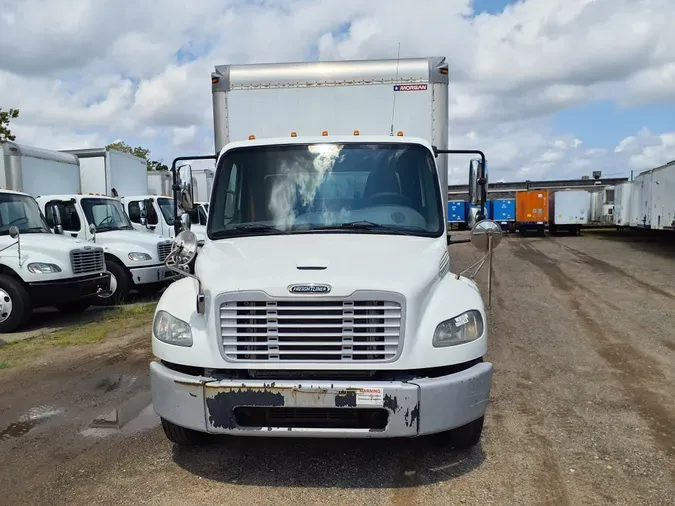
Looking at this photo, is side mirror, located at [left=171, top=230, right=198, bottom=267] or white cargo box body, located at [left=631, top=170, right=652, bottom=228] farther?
white cargo box body, located at [left=631, top=170, right=652, bottom=228]

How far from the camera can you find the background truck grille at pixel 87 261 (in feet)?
30.2

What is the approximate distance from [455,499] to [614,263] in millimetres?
16841

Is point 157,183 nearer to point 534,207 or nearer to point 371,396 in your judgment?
point 371,396

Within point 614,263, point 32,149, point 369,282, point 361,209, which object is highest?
point 32,149

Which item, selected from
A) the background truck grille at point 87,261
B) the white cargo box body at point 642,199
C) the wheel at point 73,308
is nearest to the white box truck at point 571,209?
the white cargo box body at point 642,199

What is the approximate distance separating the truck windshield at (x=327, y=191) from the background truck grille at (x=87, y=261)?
5.15 m

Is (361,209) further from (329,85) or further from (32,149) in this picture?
(32,149)

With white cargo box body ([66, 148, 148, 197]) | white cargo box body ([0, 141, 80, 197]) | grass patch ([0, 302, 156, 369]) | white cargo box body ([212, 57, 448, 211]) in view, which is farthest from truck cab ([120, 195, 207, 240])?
white cargo box body ([212, 57, 448, 211])

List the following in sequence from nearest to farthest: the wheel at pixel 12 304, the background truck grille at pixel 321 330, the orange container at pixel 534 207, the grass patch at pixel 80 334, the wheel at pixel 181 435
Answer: the background truck grille at pixel 321 330 → the wheel at pixel 181 435 → the grass patch at pixel 80 334 → the wheel at pixel 12 304 → the orange container at pixel 534 207

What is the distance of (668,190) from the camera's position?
2144 cm

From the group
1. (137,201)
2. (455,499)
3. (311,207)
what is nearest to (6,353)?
(311,207)

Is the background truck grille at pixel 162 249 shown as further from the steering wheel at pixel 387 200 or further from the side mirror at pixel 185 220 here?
the steering wheel at pixel 387 200

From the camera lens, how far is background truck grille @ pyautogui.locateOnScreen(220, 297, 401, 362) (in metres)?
3.61

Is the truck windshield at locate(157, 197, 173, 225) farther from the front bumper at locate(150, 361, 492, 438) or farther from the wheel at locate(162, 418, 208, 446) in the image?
the front bumper at locate(150, 361, 492, 438)
